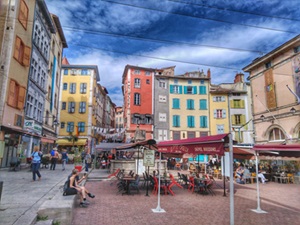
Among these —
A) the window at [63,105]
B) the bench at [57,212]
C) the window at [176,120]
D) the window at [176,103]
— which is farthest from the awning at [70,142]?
the bench at [57,212]

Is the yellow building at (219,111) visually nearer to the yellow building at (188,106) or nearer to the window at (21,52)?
the yellow building at (188,106)

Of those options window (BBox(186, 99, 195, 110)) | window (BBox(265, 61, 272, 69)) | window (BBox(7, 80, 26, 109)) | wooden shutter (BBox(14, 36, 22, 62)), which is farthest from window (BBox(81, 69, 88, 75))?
window (BBox(265, 61, 272, 69))

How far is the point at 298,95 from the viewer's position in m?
19.4

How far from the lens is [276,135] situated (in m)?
22.4

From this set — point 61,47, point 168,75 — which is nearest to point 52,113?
point 61,47

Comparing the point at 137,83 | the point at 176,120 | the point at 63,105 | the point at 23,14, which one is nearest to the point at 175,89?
the point at 176,120

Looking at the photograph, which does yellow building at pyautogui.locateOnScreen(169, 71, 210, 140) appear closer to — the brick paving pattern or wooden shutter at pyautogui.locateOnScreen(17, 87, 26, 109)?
wooden shutter at pyautogui.locateOnScreen(17, 87, 26, 109)

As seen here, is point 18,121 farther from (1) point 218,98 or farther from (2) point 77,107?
(1) point 218,98

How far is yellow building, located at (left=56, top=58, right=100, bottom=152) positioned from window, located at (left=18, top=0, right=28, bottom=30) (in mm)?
22102

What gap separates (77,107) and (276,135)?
97.2ft

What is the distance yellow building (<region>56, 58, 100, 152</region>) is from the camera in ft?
126

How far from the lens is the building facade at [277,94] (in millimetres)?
19812

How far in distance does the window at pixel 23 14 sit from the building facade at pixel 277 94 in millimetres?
21135

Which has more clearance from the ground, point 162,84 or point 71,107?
point 162,84
